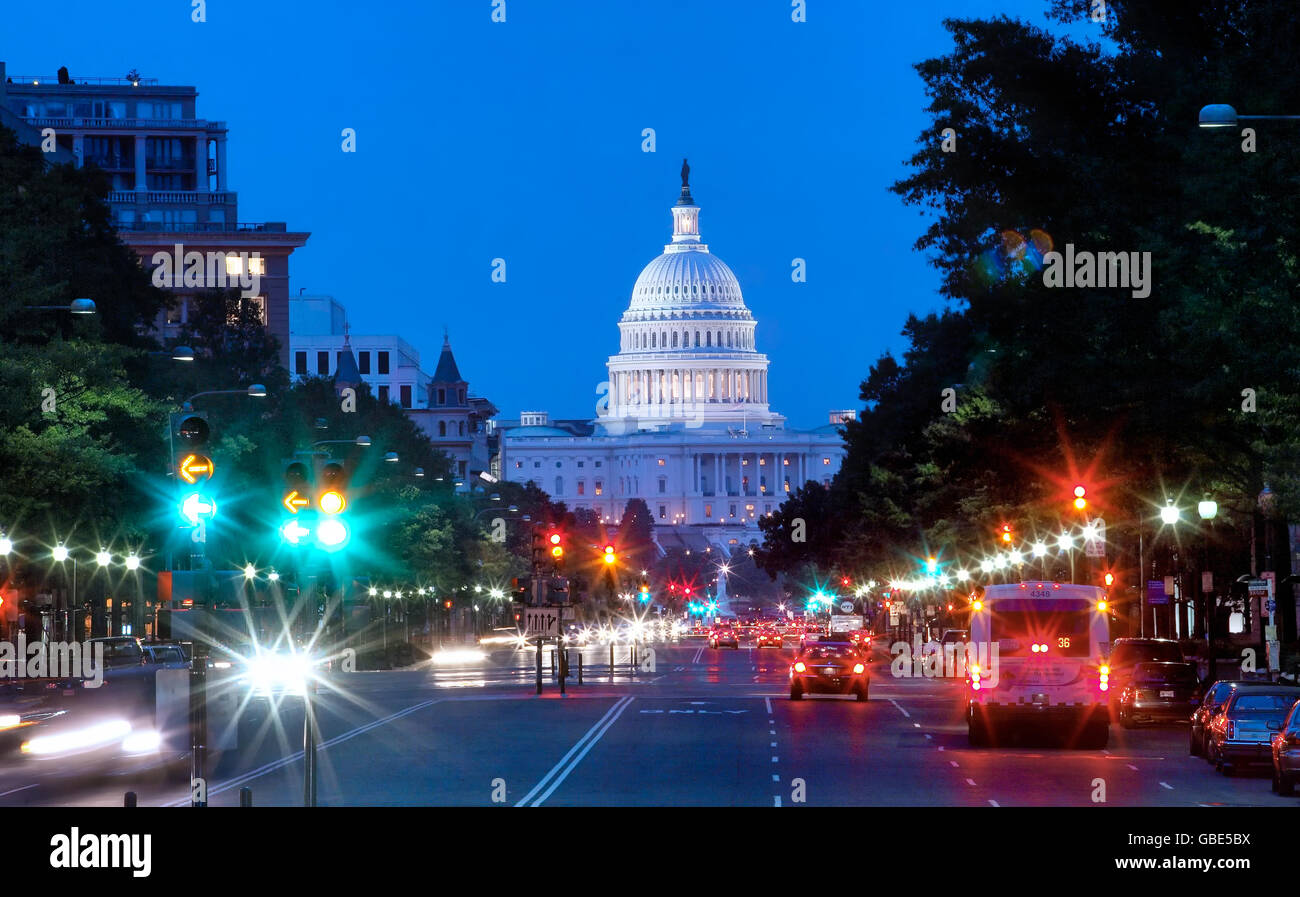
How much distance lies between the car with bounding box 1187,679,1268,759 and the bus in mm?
2046

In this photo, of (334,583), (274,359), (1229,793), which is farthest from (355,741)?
(274,359)

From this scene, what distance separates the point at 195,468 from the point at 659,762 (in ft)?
43.3

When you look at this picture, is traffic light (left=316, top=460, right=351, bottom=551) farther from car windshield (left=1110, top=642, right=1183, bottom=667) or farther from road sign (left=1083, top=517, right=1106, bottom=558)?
road sign (left=1083, top=517, right=1106, bottom=558)

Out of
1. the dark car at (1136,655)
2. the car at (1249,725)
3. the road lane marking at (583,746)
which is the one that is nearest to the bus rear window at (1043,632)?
the car at (1249,725)

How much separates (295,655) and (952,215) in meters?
20.7

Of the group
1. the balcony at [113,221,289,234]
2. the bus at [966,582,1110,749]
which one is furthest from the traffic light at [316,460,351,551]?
the balcony at [113,221,289,234]

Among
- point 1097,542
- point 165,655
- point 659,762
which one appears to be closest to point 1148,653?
point 659,762

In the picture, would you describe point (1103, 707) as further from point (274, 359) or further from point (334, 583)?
point (274, 359)

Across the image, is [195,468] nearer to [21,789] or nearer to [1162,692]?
[21,789]

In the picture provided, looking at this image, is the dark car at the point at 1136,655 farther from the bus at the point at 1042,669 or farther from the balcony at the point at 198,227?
the balcony at the point at 198,227

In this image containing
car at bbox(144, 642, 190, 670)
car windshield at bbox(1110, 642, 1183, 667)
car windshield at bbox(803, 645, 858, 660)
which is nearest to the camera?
car at bbox(144, 642, 190, 670)

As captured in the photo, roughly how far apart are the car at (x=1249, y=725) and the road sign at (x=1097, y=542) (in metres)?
31.4

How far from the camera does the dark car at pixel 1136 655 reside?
162ft

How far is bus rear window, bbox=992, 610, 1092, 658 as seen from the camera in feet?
134
